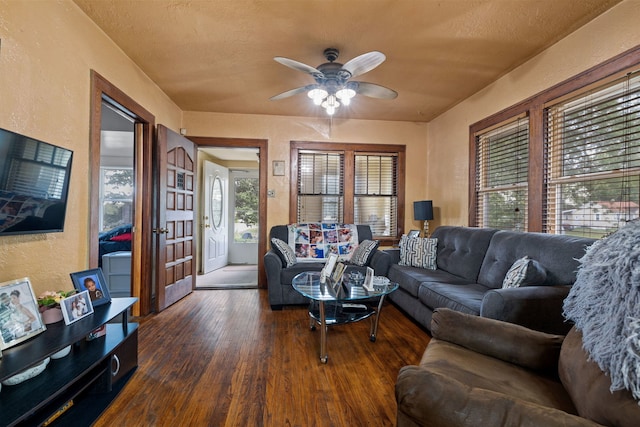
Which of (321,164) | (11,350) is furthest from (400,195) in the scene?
(11,350)

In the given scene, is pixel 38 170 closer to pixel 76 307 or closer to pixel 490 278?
pixel 76 307

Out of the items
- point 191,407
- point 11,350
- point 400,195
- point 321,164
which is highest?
point 321,164

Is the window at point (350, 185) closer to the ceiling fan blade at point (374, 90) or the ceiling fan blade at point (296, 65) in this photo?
the ceiling fan blade at point (374, 90)

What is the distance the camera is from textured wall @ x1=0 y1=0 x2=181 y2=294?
160 cm

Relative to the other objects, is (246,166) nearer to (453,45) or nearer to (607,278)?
(453,45)

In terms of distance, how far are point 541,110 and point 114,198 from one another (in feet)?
20.2

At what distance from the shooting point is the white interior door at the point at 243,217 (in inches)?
244

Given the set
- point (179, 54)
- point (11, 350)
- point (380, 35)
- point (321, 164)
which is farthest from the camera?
point (321, 164)

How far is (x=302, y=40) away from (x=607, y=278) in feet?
8.02

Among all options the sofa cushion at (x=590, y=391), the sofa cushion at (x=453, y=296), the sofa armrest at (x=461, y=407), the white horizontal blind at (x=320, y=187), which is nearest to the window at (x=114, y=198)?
the white horizontal blind at (x=320, y=187)

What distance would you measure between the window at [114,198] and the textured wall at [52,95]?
3.26 metres

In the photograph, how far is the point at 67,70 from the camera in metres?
1.99

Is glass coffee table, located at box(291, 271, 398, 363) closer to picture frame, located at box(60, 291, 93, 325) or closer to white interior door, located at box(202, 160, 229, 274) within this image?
picture frame, located at box(60, 291, 93, 325)

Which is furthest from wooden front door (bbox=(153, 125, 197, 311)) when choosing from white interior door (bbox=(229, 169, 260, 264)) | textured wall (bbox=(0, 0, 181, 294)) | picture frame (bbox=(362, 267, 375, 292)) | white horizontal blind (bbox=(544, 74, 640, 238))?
white horizontal blind (bbox=(544, 74, 640, 238))
